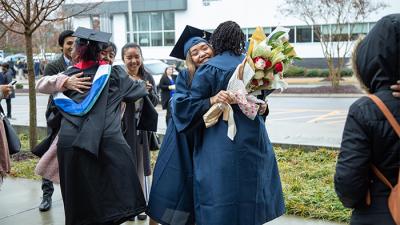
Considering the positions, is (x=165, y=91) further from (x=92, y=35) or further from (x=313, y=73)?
(x=313, y=73)

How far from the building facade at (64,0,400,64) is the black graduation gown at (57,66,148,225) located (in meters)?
33.3

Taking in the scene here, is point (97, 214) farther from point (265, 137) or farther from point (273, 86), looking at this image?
point (273, 86)

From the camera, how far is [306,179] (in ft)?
20.3

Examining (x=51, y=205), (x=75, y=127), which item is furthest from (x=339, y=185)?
(x=51, y=205)

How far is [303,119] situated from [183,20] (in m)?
30.1

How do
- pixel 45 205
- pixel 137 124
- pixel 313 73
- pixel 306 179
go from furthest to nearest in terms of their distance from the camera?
1. pixel 313 73
2. pixel 306 179
3. pixel 45 205
4. pixel 137 124

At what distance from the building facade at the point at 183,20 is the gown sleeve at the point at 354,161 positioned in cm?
3430

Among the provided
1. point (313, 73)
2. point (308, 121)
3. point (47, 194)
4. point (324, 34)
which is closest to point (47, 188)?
point (47, 194)

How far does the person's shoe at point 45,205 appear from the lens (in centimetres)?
532

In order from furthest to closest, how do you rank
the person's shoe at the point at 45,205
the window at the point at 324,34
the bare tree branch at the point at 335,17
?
the window at the point at 324,34, the bare tree branch at the point at 335,17, the person's shoe at the point at 45,205

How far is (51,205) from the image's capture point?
5.47m

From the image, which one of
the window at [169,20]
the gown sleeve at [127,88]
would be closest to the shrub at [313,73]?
the window at [169,20]

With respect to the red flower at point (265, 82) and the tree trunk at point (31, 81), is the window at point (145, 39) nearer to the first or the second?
the tree trunk at point (31, 81)

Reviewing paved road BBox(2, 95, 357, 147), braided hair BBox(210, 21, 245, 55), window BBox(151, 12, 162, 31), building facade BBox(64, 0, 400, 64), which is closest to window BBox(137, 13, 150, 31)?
building facade BBox(64, 0, 400, 64)
